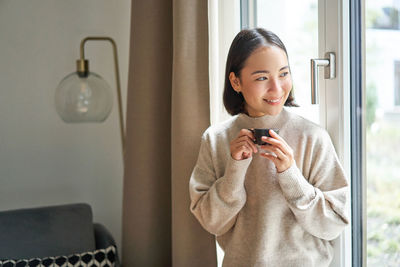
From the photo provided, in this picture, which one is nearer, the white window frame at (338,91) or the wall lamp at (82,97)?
the white window frame at (338,91)

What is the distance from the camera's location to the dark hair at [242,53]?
111cm

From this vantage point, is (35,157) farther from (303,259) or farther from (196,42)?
(303,259)

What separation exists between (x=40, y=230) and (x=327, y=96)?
4.13ft

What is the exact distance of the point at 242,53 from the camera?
112 centimetres

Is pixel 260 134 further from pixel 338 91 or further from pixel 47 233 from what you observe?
pixel 47 233

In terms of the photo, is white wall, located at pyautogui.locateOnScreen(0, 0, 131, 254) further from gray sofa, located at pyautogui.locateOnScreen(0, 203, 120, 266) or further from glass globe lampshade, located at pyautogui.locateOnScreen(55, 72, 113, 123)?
glass globe lampshade, located at pyautogui.locateOnScreen(55, 72, 113, 123)

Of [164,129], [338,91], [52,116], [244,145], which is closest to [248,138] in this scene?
[244,145]

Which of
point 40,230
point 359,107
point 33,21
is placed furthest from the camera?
point 33,21

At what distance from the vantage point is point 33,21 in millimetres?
2215

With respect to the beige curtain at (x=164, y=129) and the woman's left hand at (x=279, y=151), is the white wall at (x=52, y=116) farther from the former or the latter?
the woman's left hand at (x=279, y=151)

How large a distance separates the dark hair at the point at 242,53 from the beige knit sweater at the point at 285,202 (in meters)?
0.04

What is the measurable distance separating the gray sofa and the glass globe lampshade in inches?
16.3

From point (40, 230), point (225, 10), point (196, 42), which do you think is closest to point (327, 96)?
point (196, 42)

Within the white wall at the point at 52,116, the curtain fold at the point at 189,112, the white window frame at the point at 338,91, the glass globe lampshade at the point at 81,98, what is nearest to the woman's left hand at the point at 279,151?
the white window frame at the point at 338,91
